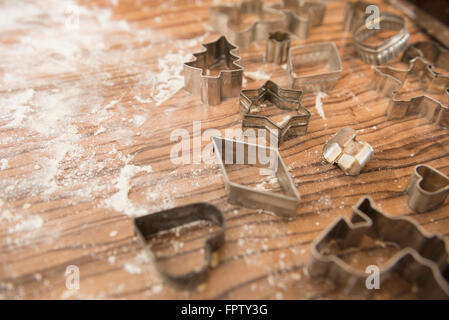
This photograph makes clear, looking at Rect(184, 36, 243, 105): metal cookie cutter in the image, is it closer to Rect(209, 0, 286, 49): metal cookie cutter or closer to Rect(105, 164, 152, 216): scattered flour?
Rect(209, 0, 286, 49): metal cookie cutter

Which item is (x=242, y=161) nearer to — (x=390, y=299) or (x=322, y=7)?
(x=390, y=299)

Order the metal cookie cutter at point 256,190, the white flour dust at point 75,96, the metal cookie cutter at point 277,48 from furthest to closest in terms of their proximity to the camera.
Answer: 1. the metal cookie cutter at point 277,48
2. the white flour dust at point 75,96
3. the metal cookie cutter at point 256,190

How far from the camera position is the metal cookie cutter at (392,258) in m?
0.80

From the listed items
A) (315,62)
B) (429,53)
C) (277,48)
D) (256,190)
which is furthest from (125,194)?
(429,53)

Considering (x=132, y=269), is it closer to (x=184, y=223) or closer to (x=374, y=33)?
(x=184, y=223)

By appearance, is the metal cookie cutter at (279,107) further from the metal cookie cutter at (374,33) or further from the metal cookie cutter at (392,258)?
the metal cookie cutter at (374,33)

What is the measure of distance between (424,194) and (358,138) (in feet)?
1.03

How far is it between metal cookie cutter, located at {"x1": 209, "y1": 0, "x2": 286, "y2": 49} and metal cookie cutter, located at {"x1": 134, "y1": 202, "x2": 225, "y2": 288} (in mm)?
885

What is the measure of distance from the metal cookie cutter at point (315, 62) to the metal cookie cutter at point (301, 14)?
186mm

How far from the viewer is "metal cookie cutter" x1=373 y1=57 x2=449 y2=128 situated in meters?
1.25

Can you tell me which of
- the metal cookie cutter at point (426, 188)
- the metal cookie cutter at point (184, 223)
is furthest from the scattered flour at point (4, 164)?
the metal cookie cutter at point (426, 188)

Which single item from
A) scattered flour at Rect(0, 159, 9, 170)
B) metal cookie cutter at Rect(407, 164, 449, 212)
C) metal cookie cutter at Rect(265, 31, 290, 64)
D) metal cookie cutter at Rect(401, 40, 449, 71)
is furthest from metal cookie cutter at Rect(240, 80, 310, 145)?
scattered flour at Rect(0, 159, 9, 170)

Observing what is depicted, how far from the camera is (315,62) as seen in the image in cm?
152

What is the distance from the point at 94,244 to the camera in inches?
36.0
